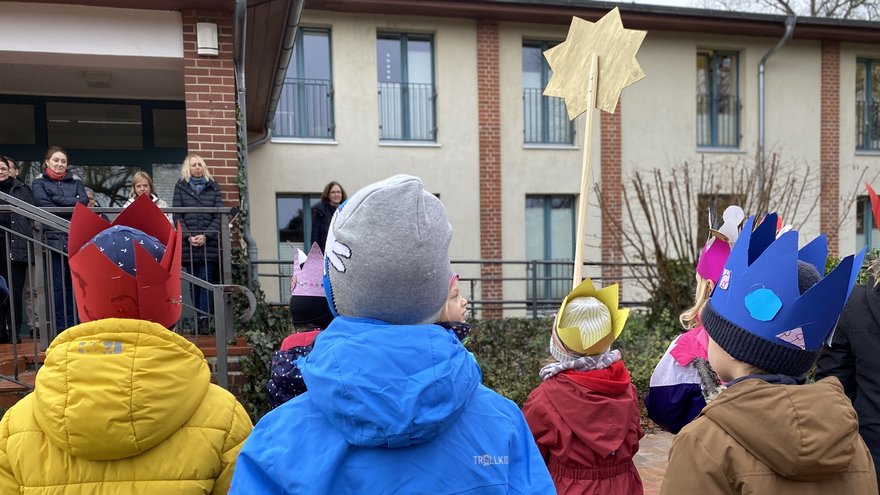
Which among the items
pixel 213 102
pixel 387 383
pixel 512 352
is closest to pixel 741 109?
pixel 512 352

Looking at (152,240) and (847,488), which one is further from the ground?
(152,240)

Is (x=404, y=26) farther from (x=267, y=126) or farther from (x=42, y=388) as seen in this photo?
(x=42, y=388)

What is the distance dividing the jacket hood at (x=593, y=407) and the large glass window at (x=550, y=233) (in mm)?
11228

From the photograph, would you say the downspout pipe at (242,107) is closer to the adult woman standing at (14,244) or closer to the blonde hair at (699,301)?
the adult woman standing at (14,244)

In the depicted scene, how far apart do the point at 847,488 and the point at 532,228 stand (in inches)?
488

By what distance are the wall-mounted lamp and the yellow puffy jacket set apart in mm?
4886

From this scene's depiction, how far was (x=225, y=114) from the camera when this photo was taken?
592 cm

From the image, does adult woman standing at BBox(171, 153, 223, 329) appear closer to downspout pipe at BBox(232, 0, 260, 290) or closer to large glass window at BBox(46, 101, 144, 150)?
downspout pipe at BBox(232, 0, 260, 290)

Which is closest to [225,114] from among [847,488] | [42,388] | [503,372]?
[503,372]

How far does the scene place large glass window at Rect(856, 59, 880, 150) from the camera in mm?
15570

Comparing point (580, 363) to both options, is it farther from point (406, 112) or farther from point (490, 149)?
point (406, 112)

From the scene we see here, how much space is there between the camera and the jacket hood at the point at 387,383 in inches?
46.1

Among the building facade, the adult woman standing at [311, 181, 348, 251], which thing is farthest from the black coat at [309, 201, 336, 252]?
the building facade

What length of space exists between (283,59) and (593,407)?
6413mm
